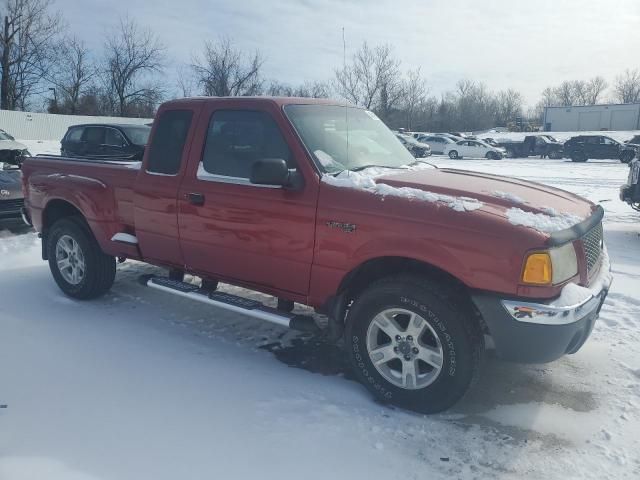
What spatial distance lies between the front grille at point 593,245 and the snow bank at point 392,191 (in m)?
0.81

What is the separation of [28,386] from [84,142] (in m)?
9.81

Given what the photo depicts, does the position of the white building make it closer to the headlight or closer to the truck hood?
the truck hood

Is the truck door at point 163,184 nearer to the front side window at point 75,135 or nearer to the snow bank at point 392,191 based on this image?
the snow bank at point 392,191

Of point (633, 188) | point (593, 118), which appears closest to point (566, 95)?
point (593, 118)

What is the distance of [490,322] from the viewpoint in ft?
10.1

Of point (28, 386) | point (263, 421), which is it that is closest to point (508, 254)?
point (263, 421)

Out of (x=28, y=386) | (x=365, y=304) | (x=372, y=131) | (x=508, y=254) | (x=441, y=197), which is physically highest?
(x=372, y=131)

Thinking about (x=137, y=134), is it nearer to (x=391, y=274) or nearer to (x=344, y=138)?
(x=344, y=138)

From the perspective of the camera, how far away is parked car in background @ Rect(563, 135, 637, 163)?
1174 inches

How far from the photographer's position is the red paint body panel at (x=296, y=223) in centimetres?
304

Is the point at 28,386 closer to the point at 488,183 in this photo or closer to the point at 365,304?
the point at 365,304

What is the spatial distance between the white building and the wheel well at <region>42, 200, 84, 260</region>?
70.7 metres

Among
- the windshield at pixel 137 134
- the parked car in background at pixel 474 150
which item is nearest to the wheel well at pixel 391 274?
the windshield at pixel 137 134

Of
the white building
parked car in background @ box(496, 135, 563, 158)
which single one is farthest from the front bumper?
the white building
